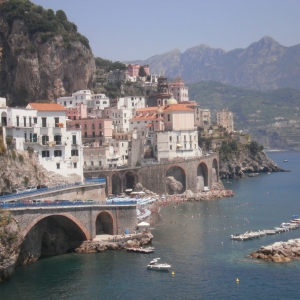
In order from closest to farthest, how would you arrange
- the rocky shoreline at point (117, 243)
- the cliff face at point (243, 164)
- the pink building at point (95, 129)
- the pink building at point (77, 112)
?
the rocky shoreline at point (117, 243) < the pink building at point (95, 129) < the pink building at point (77, 112) < the cliff face at point (243, 164)

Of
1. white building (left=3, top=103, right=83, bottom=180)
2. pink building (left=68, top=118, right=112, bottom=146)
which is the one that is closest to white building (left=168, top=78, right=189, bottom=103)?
pink building (left=68, top=118, right=112, bottom=146)

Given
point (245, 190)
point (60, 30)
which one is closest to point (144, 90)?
point (60, 30)

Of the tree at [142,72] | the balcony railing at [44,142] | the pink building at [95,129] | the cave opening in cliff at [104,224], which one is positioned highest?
the tree at [142,72]

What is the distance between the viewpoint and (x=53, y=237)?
64125mm

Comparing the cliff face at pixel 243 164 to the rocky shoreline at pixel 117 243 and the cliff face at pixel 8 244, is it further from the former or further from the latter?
the cliff face at pixel 8 244

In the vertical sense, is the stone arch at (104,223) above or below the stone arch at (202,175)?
below

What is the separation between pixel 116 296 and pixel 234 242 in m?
22.0

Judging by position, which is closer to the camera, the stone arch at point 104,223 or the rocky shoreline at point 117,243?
the rocky shoreline at point 117,243

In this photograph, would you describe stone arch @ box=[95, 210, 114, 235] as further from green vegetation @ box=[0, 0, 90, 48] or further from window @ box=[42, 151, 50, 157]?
green vegetation @ box=[0, 0, 90, 48]

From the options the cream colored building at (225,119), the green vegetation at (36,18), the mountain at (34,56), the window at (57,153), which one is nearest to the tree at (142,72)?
the cream colored building at (225,119)

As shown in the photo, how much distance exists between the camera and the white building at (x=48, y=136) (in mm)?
77062

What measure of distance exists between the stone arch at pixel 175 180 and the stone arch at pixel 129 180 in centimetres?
582

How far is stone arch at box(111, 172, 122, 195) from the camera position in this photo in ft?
355

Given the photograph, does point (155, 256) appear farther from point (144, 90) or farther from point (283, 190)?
point (144, 90)
